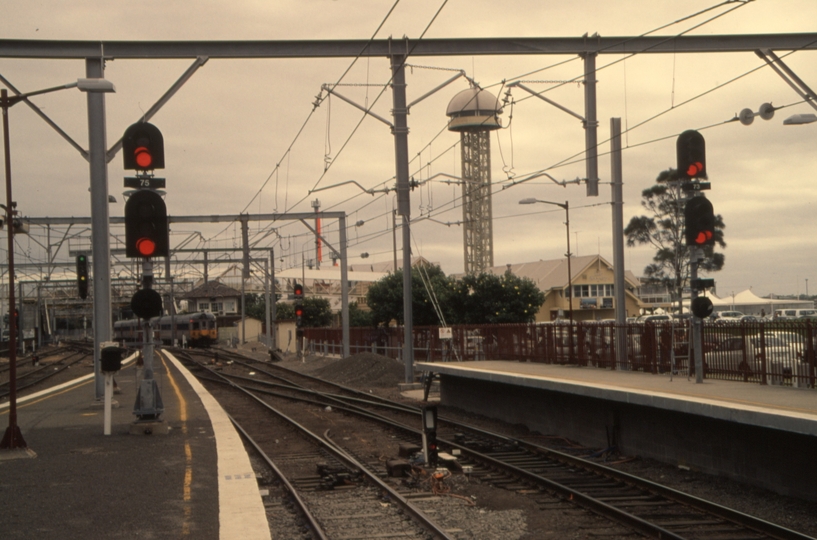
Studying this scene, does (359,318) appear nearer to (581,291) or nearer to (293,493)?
(581,291)

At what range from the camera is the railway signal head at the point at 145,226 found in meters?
14.8

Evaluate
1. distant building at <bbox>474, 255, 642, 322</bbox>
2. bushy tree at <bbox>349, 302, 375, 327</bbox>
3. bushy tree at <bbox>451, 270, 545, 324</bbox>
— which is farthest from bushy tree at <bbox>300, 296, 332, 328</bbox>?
bushy tree at <bbox>451, 270, 545, 324</bbox>

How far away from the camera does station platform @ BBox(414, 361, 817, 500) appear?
37.6 ft

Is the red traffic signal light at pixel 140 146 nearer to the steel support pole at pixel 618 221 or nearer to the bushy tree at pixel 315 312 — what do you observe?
the steel support pole at pixel 618 221

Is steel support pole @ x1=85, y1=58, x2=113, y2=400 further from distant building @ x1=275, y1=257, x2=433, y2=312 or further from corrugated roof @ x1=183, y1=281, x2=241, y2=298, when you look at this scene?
corrugated roof @ x1=183, y1=281, x2=241, y2=298

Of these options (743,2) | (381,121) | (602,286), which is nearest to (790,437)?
(743,2)

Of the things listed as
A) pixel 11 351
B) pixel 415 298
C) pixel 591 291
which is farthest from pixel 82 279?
pixel 591 291

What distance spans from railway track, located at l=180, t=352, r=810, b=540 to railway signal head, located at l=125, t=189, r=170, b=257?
6.05 metres

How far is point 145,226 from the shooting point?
1491 centimetres

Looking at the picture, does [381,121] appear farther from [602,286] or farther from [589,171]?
[602,286]

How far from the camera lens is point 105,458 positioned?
1378 cm

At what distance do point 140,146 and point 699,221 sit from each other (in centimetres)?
978

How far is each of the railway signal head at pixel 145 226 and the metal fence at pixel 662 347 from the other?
393 inches

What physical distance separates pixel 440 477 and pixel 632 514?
121 inches
